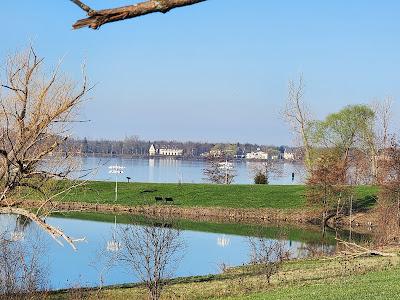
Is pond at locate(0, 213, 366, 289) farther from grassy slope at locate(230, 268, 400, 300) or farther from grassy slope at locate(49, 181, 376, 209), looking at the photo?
grassy slope at locate(49, 181, 376, 209)

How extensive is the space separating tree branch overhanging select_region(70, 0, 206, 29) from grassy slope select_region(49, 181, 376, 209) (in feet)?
153

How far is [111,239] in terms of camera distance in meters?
31.0

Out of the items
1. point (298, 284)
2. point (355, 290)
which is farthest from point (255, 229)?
point (355, 290)

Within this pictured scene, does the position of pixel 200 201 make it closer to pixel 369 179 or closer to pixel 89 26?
pixel 369 179

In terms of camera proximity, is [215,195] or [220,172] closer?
[215,195]

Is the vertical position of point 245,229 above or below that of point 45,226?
below

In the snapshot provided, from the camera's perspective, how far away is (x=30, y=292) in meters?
16.5

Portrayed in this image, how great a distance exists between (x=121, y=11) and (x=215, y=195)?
174 feet

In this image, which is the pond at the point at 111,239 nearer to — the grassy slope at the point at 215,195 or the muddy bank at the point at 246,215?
the muddy bank at the point at 246,215

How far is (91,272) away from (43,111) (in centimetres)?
1711

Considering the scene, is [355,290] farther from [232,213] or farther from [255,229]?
[232,213]

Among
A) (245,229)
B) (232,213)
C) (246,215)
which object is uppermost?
(232,213)

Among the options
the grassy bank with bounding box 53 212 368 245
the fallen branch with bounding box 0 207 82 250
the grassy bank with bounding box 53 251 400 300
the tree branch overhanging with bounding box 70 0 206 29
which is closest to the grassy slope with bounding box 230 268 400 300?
the grassy bank with bounding box 53 251 400 300

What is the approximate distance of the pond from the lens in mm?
23031
